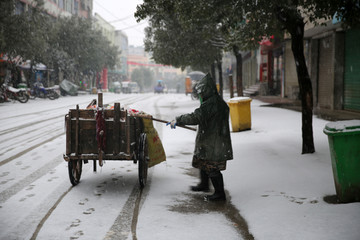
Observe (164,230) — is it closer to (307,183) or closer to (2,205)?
(2,205)

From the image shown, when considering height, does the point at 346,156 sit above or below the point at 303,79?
below

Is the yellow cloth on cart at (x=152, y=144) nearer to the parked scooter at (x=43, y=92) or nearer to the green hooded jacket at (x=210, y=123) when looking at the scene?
the green hooded jacket at (x=210, y=123)

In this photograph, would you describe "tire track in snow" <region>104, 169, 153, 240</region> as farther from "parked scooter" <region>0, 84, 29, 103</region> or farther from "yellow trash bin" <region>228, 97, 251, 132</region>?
"parked scooter" <region>0, 84, 29, 103</region>

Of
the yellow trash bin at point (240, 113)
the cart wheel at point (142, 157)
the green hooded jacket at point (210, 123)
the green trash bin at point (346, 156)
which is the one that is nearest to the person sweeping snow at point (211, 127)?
the green hooded jacket at point (210, 123)

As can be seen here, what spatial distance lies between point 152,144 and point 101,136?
875 millimetres

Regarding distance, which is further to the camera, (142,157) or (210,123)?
(142,157)

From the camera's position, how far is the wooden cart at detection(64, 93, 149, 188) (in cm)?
574

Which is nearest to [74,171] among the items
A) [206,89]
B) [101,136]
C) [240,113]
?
[101,136]

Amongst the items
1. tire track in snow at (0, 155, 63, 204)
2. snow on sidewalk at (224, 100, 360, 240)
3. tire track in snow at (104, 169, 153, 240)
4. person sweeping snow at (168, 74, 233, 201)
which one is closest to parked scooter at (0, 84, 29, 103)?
tire track in snow at (0, 155, 63, 204)

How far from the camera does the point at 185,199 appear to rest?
5.55 metres

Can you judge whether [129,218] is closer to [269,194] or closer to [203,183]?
[203,183]

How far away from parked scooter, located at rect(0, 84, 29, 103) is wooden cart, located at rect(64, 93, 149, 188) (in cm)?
2183

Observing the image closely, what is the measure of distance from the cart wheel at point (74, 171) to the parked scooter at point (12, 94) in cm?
2128

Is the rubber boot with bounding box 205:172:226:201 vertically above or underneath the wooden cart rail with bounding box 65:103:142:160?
underneath
